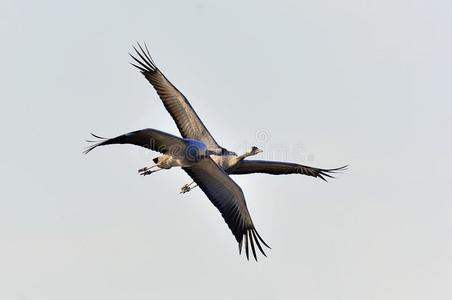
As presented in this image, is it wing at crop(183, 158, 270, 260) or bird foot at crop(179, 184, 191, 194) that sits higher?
bird foot at crop(179, 184, 191, 194)

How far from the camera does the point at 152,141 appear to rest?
28.8 metres

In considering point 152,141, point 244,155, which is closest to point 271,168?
point 244,155

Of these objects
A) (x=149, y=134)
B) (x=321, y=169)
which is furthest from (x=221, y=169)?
(x=321, y=169)

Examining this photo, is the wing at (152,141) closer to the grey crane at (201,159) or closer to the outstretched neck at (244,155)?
the grey crane at (201,159)

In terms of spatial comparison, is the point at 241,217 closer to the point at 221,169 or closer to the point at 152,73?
the point at 221,169

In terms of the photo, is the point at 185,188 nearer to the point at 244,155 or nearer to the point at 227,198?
the point at 244,155

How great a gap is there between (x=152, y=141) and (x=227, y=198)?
329 cm

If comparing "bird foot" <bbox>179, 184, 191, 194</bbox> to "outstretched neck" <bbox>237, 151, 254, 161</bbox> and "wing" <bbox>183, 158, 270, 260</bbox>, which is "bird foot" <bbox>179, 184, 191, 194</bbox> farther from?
"wing" <bbox>183, 158, 270, 260</bbox>

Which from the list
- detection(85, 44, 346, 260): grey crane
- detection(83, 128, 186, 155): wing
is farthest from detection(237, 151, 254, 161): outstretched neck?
detection(83, 128, 186, 155): wing

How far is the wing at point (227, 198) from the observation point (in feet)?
99.5

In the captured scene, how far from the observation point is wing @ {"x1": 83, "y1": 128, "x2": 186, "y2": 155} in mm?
27594

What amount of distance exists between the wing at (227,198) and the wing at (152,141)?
1143 mm

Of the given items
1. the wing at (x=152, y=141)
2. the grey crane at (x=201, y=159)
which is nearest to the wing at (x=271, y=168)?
the grey crane at (x=201, y=159)

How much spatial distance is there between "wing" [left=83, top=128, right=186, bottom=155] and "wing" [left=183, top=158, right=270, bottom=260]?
1.14m
